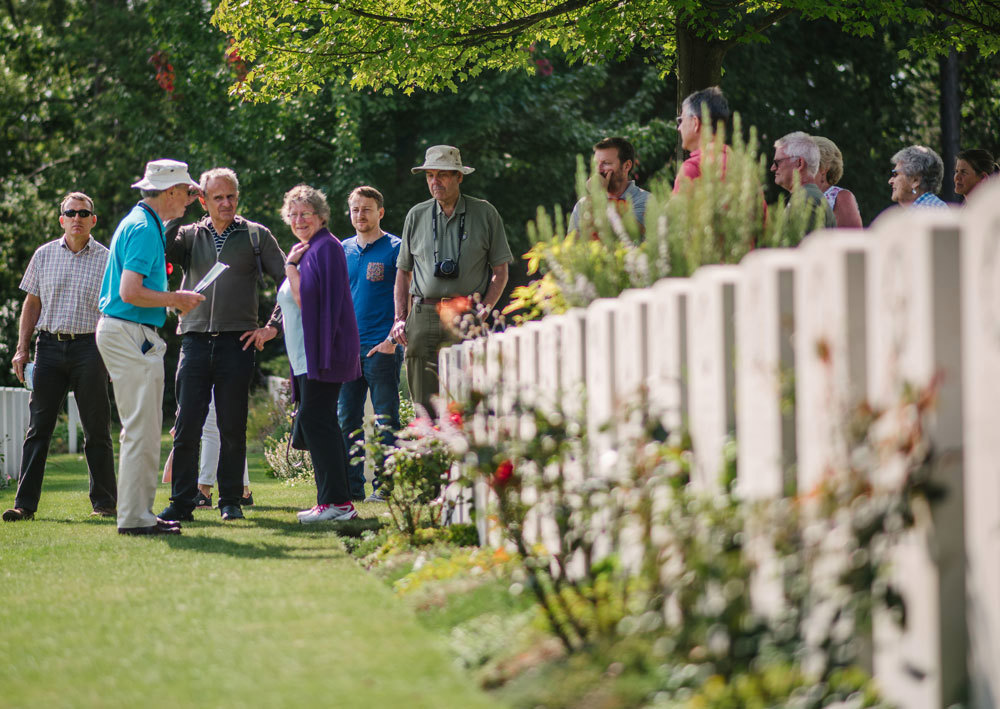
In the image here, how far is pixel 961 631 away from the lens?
2.82 meters

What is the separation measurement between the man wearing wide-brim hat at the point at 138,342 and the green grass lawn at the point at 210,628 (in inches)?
Result: 14.8

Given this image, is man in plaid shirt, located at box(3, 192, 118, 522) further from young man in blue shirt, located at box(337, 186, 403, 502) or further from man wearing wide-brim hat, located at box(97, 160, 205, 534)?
young man in blue shirt, located at box(337, 186, 403, 502)

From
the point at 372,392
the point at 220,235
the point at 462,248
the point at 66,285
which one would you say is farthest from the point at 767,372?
the point at 66,285

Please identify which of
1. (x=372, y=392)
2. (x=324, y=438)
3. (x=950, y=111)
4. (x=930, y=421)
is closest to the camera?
(x=930, y=421)

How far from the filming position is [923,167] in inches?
300

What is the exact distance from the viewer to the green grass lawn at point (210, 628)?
3756 mm

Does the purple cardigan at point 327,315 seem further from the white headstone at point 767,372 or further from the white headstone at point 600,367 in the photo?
the white headstone at point 767,372


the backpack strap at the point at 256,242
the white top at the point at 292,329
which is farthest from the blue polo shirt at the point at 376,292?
the backpack strap at the point at 256,242

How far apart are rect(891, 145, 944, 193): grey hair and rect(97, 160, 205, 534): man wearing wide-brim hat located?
14.4 feet

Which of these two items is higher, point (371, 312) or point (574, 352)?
point (371, 312)

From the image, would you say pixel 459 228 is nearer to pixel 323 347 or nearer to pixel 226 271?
pixel 323 347

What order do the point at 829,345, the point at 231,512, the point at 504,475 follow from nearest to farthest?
the point at 829,345
the point at 504,475
the point at 231,512

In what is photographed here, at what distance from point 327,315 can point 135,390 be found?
1.26m

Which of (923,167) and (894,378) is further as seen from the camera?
(923,167)
